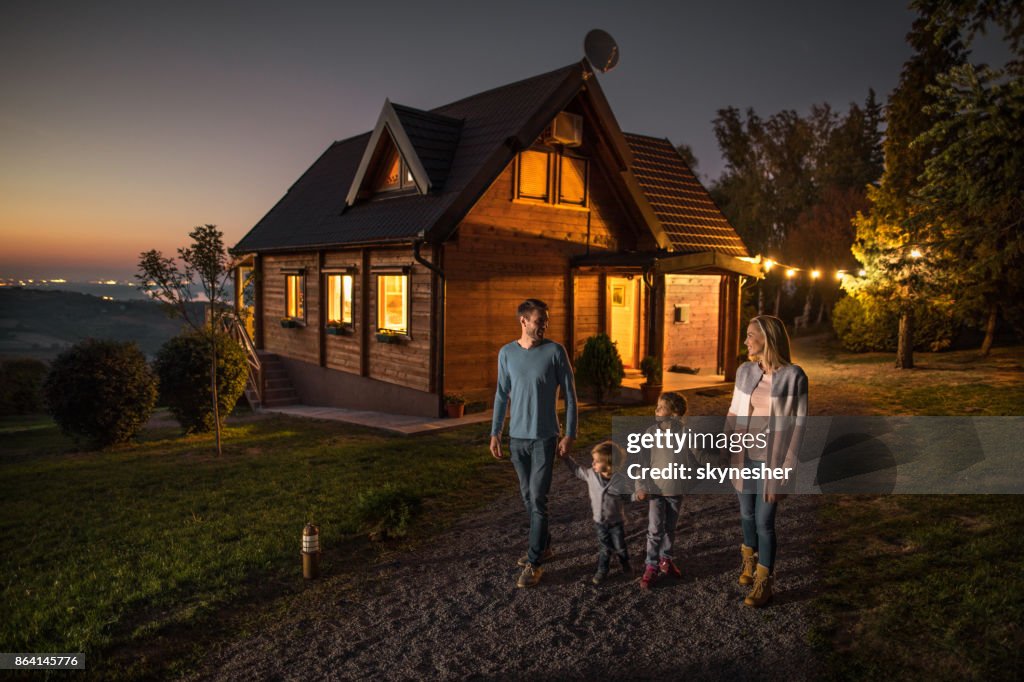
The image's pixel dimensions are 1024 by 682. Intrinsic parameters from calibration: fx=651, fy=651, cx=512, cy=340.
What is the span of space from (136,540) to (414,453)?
4.45m

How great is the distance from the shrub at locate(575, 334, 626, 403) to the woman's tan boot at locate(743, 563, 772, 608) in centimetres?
909

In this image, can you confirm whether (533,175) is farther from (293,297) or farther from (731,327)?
(293,297)

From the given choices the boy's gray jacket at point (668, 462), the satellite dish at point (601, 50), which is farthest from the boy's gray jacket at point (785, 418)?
the satellite dish at point (601, 50)

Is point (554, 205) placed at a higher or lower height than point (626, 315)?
higher

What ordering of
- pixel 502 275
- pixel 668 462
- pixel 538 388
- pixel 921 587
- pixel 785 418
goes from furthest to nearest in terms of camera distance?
1. pixel 502 275
2. pixel 538 388
3. pixel 921 587
4. pixel 668 462
5. pixel 785 418

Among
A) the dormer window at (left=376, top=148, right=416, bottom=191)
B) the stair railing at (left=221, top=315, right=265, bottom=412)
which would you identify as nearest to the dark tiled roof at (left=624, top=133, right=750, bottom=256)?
the dormer window at (left=376, top=148, right=416, bottom=191)

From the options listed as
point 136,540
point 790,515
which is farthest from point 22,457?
point 790,515

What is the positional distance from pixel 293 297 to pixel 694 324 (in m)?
12.0

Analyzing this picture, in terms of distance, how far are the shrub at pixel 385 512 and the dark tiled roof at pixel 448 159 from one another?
23.4 feet

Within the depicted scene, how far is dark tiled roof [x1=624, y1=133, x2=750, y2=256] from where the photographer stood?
19.2 metres

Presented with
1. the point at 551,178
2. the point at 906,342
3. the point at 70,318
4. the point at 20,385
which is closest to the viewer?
the point at 551,178

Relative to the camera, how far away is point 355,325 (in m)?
16.4

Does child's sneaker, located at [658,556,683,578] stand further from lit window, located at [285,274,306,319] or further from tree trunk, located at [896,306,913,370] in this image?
tree trunk, located at [896,306,913,370]

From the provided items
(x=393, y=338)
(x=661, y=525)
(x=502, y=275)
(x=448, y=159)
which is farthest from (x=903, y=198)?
(x=661, y=525)
